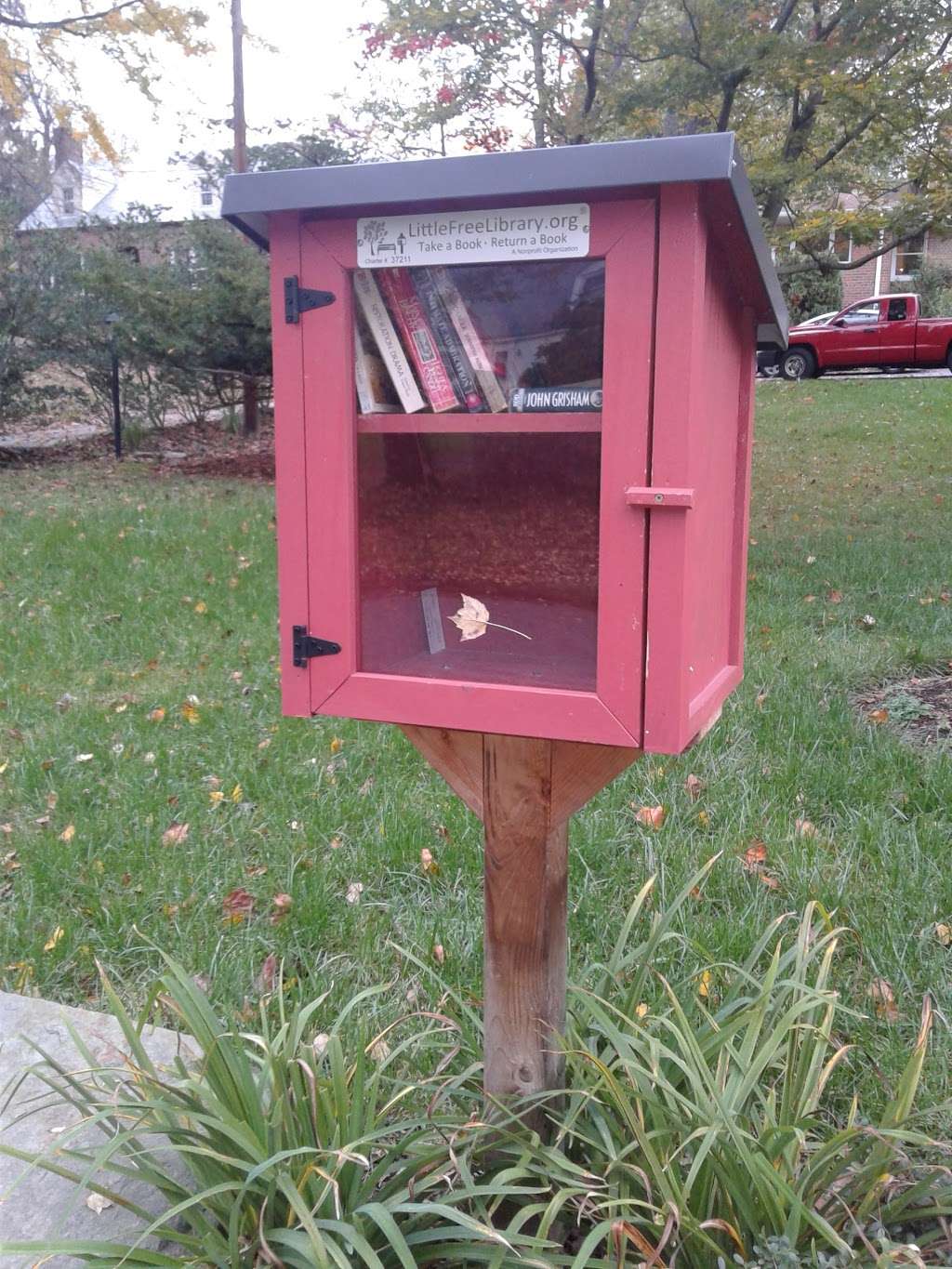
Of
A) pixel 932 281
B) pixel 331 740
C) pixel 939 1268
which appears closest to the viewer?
pixel 939 1268

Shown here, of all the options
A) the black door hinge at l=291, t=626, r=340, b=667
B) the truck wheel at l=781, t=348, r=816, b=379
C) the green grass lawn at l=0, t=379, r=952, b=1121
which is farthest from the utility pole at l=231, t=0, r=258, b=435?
the black door hinge at l=291, t=626, r=340, b=667

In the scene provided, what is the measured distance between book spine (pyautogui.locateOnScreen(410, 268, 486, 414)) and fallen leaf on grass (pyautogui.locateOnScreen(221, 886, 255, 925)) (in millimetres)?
1820

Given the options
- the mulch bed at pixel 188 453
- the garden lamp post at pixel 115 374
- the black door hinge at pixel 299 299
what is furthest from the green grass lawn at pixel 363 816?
the garden lamp post at pixel 115 374

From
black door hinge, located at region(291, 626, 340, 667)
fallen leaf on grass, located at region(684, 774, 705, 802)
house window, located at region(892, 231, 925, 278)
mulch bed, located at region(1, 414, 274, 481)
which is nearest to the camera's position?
black door hinge, located at region(291, 626, 340, 667)

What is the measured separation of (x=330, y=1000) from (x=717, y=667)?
1285mm

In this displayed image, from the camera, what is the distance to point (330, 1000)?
107 inches

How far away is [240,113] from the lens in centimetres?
1344

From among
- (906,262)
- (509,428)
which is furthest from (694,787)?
(906,262)

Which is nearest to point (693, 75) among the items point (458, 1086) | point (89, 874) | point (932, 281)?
point (89, 874)

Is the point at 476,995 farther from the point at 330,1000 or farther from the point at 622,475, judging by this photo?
the point at 622,475

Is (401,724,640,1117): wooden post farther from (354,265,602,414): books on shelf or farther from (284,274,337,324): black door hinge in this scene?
(284,274,337,324): black door hinge

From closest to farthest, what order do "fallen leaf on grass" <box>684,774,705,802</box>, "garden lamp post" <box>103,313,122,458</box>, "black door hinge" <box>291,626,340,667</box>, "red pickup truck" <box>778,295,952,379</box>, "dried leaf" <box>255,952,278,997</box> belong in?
"black door hinge" <box>291,626,340,667</box>, "dried leaf" <box>255,952,278,997</box>, "fallen leaf on grass" <box>684,774,705,802</box>, "garden lamp post" <box>103,313,122,458</box>, "red pickup truck" <box>778,295,952,379</box>

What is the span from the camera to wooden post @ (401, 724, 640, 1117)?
1871 mm

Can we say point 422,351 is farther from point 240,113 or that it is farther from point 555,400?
point 240,113
